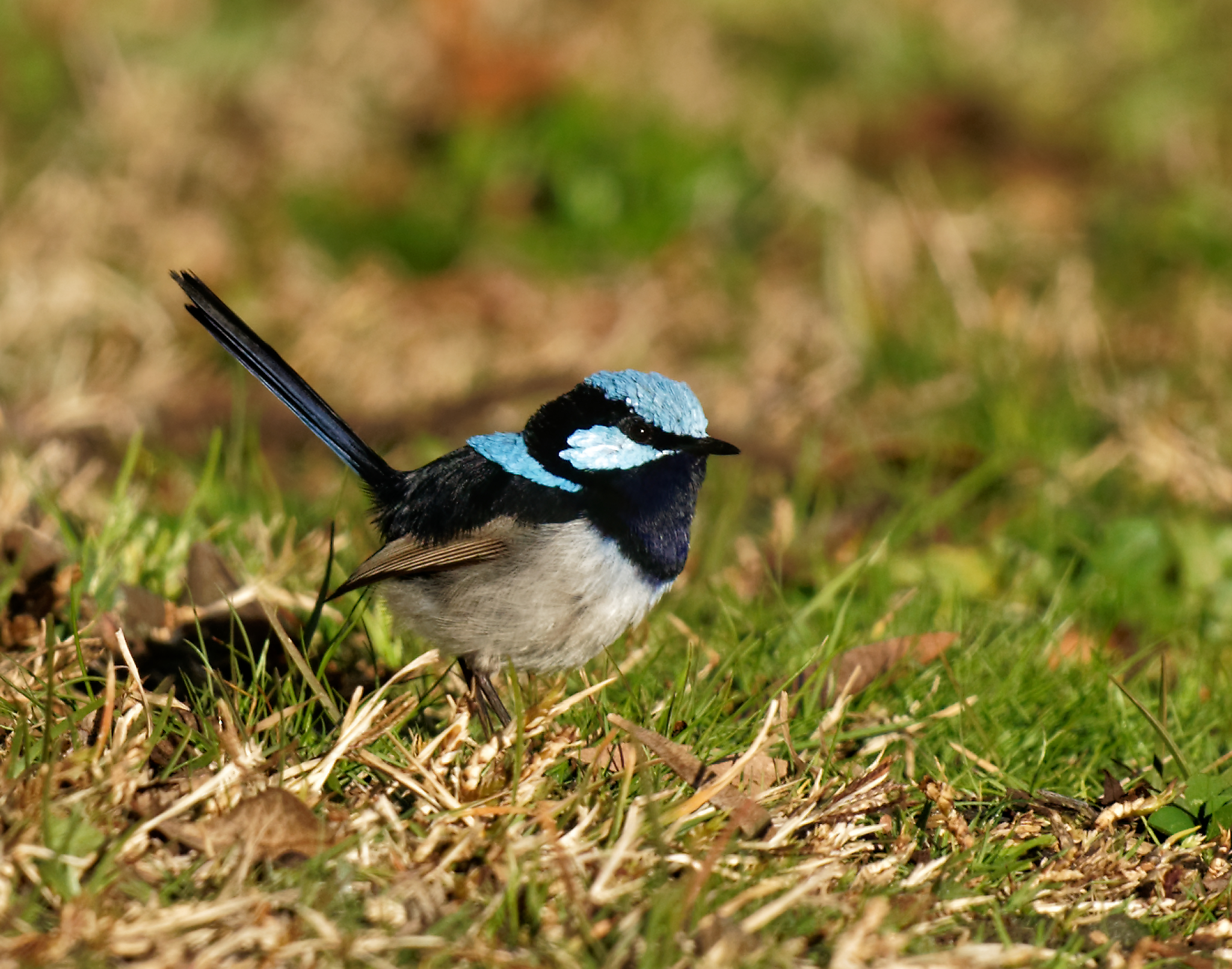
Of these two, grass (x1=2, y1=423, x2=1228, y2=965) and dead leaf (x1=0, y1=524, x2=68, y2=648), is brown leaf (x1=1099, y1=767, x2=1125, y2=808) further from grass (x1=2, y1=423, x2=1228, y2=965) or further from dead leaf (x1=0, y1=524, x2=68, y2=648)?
dead leaf (x1=0, y1=524, x2=68, y2=648)

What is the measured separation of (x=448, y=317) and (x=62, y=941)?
14.9 ft

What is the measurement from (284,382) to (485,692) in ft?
3.16

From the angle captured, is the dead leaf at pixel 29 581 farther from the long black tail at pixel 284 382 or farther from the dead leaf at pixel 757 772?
the dead leaf at pixel 757 772

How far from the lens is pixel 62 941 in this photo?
7.48 feet

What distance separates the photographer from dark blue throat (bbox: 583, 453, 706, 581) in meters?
3.29

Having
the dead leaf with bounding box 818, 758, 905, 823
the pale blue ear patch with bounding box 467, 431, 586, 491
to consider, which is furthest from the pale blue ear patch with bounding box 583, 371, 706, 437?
the dead leaf with bounding box 818, 758, 905, 823

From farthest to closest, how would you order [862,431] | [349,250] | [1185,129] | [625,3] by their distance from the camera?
[625,3], [1185,129], [349,250], [862,431]

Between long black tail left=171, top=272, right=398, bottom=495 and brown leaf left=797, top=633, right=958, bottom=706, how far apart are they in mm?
1270

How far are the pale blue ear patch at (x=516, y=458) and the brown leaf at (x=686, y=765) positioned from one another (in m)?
0.67

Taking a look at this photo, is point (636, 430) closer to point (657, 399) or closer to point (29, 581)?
point (657, 399)

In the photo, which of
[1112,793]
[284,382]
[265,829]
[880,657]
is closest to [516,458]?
[284,382]

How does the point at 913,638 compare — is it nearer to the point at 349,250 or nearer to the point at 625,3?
the point at 349,250

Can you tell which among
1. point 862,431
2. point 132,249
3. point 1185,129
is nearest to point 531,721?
point 862,431

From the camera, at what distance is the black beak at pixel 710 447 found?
3340 mm
